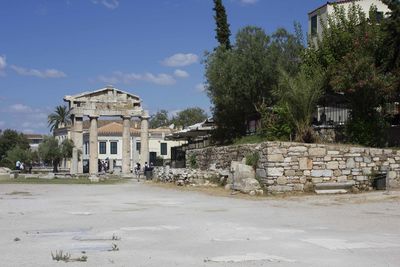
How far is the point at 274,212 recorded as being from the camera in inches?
621

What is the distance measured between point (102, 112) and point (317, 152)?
44.2 m

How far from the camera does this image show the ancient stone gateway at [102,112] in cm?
6191

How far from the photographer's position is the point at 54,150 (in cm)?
6322

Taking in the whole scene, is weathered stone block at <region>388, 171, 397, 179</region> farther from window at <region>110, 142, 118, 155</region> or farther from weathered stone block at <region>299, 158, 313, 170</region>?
window at <region>110, 142, 118, 155</region>

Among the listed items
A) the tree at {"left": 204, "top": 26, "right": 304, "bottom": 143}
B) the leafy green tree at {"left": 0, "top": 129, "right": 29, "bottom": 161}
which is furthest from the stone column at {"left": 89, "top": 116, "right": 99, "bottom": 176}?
the leafy green tree at {"left": 0, "top": 129, "right": 29, "bottom": 161}

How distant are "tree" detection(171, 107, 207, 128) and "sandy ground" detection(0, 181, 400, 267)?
8205 cm

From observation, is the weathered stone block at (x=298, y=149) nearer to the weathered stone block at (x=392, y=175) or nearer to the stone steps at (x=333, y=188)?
the stone steps at (x=333, y=188)

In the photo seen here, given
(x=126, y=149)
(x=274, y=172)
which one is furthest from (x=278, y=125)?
(x=126, y=149)

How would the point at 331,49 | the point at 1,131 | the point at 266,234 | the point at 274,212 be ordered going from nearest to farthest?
the point at 266,234 → the point at 274,212 → the point at 331,49 → the point at 1,131

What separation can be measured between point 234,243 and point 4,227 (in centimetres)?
557

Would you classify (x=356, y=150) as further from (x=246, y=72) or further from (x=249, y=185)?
(x=246, y=72)

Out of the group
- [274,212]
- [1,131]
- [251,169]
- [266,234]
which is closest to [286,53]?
[251,169]

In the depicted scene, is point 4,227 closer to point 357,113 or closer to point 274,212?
point 274,212

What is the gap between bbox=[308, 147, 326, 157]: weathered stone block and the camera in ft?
71.3
